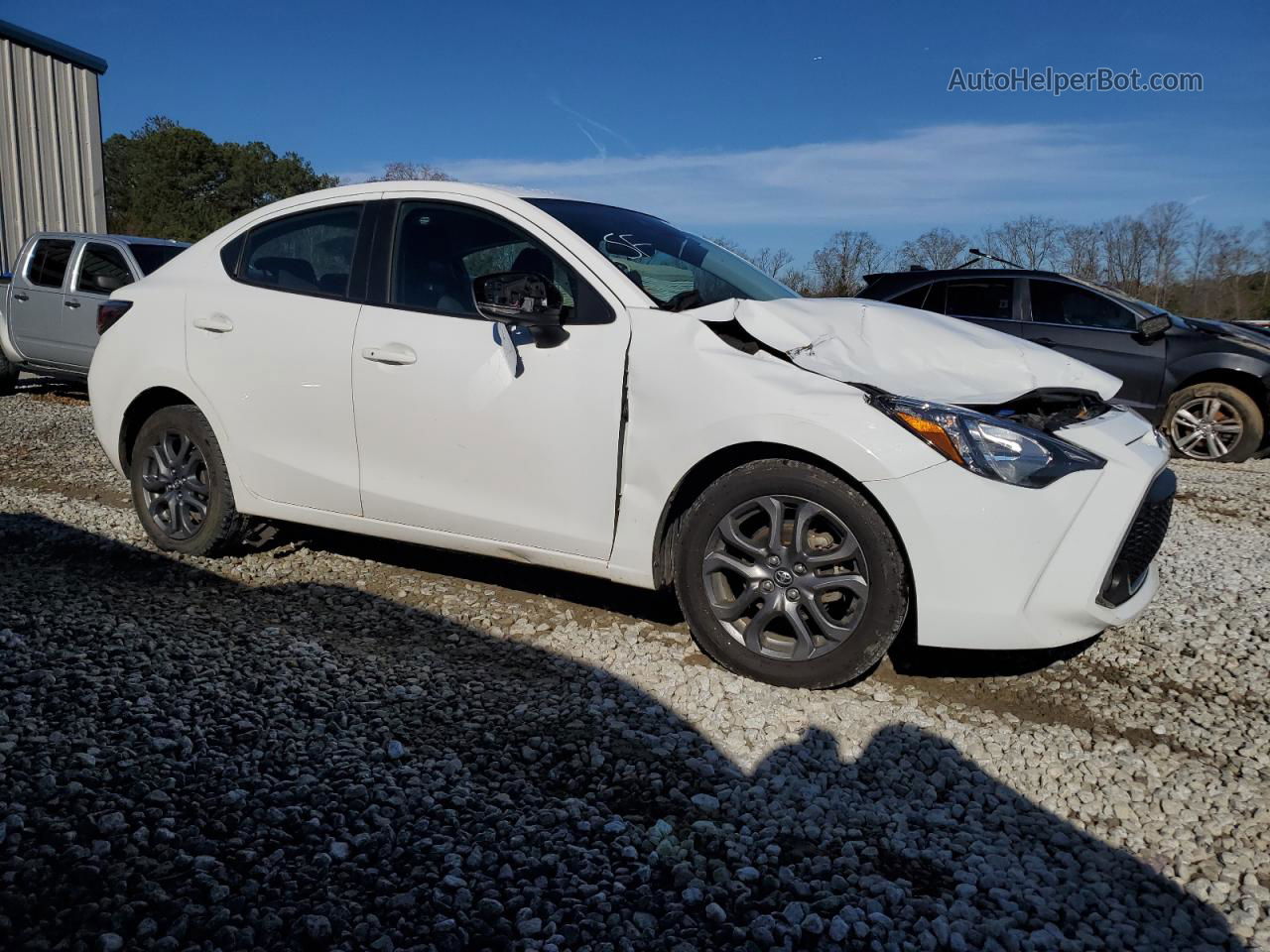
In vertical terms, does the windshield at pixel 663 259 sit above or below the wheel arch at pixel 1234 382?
above

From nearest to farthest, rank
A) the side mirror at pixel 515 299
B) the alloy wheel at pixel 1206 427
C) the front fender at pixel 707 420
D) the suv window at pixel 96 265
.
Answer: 1. the front fender at pixel 707 420
2. the side mirror at pixel 515 299
3. the alloy wheel at pixel 1206 427
4. the suv window at pixel 96 265

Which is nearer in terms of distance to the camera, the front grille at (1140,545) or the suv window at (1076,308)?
the front grille at (1140,545)

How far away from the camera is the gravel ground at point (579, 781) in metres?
2.21

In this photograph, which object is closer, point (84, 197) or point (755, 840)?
point (755, 840)

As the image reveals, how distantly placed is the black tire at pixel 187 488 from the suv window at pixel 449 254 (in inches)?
51.6

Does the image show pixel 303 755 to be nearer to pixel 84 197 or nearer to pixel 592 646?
pixel 592 646

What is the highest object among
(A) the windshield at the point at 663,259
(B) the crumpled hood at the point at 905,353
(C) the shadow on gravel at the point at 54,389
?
(A) the windshield at the point at 663,259

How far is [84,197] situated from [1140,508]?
20053 mm

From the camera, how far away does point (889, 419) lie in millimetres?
3191

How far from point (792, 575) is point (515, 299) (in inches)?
57.1

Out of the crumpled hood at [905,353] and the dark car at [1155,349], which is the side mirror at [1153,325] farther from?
the crumpled hood at [905,353]

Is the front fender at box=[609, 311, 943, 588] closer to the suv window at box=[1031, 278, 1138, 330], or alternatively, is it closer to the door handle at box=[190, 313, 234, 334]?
the door handle at box=[190, 313, 234, 334]

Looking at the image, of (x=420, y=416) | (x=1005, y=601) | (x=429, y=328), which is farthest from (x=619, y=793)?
(x=429, y=328)

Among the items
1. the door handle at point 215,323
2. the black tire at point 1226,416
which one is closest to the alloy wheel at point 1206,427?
the black tire at point 1226,416
